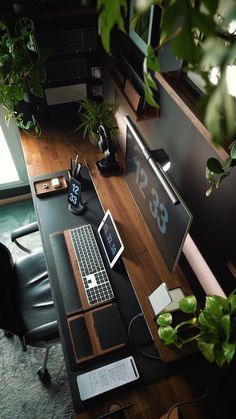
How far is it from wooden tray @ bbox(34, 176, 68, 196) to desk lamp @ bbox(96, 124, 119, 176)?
9.6 inches

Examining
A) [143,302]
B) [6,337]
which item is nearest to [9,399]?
[6,337]

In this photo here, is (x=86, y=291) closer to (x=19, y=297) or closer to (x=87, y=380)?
(x=87, y=380)

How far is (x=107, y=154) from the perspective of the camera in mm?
1742

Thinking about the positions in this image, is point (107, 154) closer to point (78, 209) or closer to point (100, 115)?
point (100, 115)

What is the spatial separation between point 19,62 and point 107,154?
68 cm

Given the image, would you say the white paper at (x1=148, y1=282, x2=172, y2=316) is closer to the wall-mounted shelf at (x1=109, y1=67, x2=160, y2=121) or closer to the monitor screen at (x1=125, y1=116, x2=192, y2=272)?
the monitor screen at (x1=125, y1=116, x2=192, y2=272)

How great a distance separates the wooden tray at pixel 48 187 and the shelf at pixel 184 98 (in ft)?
3.31

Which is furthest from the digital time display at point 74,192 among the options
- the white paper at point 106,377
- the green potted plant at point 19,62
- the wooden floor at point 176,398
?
the wooden floor at point 176,398

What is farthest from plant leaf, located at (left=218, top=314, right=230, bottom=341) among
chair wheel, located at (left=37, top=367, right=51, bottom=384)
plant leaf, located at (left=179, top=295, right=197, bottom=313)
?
chair wheel, located at (left=37, top=367, right=51, bottom=384)

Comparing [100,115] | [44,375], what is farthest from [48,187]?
[44,375]

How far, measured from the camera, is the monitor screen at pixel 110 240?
4.58 feet

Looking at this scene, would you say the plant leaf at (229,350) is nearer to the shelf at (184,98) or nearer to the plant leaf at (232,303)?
the plant leaf at (232,303)

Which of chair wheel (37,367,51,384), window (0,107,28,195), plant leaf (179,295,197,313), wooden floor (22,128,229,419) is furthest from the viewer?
window (0,107,28,195)

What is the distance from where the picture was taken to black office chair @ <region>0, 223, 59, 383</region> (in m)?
1.46
